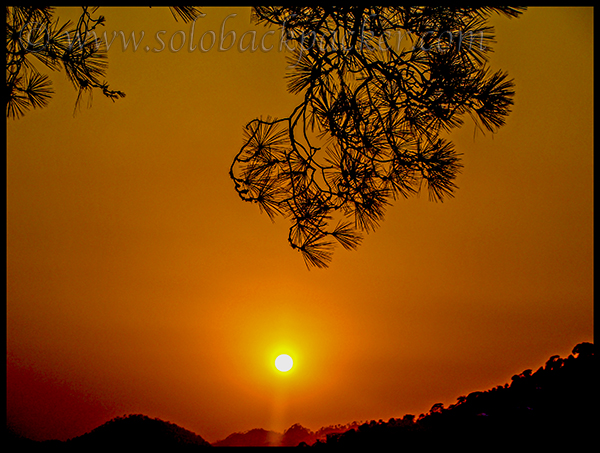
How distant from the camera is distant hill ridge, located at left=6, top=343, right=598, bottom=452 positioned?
1.04m

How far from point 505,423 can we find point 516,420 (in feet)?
0.09

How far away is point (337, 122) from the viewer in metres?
1.48

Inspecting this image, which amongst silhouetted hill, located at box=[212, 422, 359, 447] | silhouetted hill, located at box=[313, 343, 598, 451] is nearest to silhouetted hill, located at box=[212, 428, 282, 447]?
silhouetted hill, located at box=[212, 422, 359, 447]

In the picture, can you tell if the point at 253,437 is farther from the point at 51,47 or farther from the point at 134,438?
the point at 51,47

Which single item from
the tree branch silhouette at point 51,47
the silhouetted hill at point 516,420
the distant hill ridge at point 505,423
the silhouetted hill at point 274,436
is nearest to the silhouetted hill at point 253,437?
the silhouetted hill at point 274,436

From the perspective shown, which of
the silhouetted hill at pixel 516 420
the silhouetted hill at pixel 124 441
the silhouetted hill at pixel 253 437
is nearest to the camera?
the silhouetted hill at pixel 516 420

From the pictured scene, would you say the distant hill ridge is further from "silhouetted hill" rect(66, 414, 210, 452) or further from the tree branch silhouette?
the tree branch silhouette

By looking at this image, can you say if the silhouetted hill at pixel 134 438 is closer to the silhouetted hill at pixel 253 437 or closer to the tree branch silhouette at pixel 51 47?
the silhouetted hill at pixel 253 437

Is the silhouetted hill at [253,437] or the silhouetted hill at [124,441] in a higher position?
the silhouetted hill at [124,441]

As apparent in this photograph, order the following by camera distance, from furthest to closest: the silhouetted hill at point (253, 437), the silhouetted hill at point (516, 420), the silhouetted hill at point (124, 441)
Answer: the silhouetted hill at point (253, 437), the silhouetted hill at point (124, 441), the silhouetted hill at point (516, 420)

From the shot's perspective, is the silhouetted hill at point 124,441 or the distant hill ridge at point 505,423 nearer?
the distant hill ridge at point 505,423

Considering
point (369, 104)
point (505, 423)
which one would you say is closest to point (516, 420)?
point (505, 423)

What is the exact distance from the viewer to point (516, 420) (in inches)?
42.3

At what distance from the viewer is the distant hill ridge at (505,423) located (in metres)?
1.04
